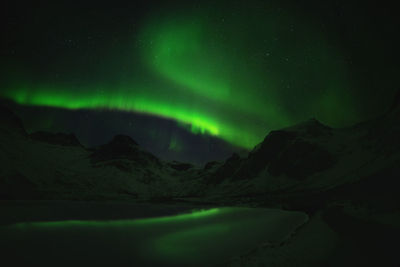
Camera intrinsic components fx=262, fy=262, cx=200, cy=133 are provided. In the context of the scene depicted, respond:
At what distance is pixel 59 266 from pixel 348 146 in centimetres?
17802

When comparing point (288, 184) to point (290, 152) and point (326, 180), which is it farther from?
point (290, 152)

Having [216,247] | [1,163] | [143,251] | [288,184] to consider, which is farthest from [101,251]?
[288,184]

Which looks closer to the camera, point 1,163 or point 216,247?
point 216,247

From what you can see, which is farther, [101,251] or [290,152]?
[290,152]

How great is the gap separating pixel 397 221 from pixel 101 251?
25.9 meters

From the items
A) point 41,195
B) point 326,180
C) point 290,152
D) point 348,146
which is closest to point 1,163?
point 41,195

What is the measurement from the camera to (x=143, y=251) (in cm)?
1961

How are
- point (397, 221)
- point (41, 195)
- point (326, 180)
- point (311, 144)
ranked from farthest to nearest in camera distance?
point (311, 144) < point (326, 180) < point (41, 195) < point (397, 221)

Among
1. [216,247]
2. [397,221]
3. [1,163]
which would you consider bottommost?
[216,247]

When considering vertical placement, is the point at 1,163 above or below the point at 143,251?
above

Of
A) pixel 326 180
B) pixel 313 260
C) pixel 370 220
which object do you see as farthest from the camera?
pixel 326 180

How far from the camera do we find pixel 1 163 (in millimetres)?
118375

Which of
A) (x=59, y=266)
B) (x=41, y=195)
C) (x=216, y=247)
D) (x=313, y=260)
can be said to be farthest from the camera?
(x=41, y=195)

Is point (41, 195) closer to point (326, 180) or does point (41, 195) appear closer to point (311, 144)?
point (326, 180)
